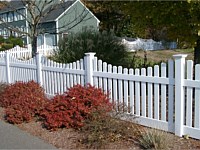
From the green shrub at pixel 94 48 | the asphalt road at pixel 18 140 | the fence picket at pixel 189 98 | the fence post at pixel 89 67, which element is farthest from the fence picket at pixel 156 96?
the green shrub at pixel 94 48

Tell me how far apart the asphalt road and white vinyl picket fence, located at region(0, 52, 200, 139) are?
1.74 m

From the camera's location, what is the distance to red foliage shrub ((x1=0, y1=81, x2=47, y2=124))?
6.51 m

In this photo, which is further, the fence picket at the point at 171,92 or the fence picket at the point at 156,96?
the fence picket at the point at 156,96

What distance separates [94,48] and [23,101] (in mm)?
4258

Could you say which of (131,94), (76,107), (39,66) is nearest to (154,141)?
(131,94)

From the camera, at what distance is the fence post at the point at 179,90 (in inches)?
190

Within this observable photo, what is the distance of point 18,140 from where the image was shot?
5.35m

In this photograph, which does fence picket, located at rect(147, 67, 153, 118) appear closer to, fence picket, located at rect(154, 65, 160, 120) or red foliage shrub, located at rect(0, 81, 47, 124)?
fence picket, located at rect(154, 65, 160, 120)

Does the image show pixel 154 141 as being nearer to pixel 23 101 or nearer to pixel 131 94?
pixel 131 94

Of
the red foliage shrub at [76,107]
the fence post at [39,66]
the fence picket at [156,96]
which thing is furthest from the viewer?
the fence post at [39,66]

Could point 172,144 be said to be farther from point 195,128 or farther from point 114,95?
point 114,95

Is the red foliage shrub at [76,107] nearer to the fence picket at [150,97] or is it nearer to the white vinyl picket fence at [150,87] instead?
the white vinyl picket fence at [150,87]

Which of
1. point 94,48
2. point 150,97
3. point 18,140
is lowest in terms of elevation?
point 18,140

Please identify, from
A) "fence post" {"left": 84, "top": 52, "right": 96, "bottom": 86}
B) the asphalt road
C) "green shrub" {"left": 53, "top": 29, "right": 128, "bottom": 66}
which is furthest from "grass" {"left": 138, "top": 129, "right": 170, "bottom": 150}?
"green shrub" {"left": 53, "top": 29, "right": 128, "bottom": 66}
